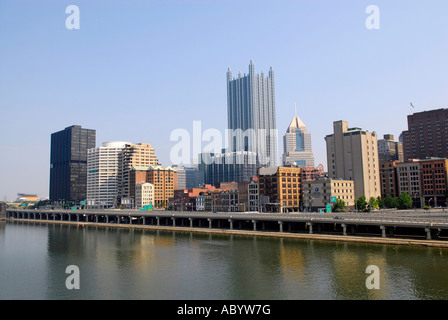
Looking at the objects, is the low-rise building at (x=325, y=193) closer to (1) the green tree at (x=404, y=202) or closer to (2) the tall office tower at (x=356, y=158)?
(2) the tall office tower at (x=356, y=158)

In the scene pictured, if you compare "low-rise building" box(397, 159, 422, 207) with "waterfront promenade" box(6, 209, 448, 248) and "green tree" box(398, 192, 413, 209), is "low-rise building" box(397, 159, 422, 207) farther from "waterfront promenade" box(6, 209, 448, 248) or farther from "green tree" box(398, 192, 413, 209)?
"waterfront promenade" box(6, 209, 448, 248)

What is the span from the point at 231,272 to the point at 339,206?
90.8 metres

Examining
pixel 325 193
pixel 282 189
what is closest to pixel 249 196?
pixel 282 189

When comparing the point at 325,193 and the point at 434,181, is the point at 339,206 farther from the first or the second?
the point at 434,181

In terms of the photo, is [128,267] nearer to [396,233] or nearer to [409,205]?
[396,233]

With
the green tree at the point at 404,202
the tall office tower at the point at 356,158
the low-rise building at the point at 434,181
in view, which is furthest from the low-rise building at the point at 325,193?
the low-rise building at the point at 434,181

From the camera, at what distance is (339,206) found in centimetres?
13325

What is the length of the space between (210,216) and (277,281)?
66.7m

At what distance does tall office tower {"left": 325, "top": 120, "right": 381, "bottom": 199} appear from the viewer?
153250 millimetres

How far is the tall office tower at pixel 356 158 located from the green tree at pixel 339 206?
2179 centimetres

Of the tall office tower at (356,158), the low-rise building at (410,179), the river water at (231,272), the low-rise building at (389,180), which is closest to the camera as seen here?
the river water at (231,272)

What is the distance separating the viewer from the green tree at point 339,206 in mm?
132262
